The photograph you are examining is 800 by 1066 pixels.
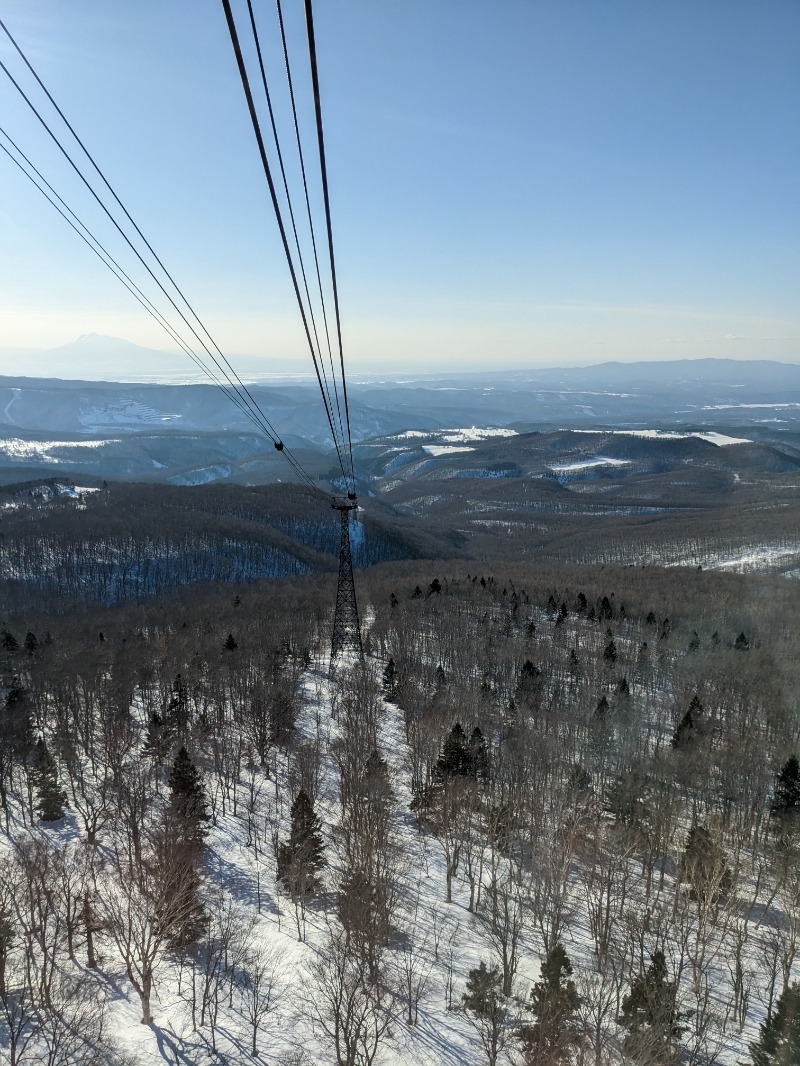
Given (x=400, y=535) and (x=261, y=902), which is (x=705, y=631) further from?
(x=400, y=535)

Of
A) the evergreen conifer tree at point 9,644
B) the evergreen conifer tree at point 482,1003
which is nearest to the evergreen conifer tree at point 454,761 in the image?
the evergreen conifer tree at point 482,1003

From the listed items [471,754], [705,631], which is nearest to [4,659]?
[471,754]

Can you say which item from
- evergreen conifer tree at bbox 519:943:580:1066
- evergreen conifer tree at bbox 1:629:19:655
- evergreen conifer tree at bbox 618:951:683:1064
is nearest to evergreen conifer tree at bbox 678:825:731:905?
evergreen conifer tree at bbox 618:951:683:1064

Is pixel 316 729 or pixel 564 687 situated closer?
pixel 316 729

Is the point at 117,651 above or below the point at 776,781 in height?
above

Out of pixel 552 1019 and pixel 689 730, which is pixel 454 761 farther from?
pixel 689 730

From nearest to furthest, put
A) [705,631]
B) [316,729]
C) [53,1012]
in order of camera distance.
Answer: [53,1012] < [316,729] < [705,631]

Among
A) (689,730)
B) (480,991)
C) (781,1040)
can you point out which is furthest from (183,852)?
(689,730)

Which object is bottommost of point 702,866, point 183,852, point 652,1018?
point 702,866

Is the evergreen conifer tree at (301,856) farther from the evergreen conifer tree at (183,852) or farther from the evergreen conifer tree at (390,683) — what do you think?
the evergreen conifer tree at (390,683)

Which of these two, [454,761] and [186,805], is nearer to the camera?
[186,805]

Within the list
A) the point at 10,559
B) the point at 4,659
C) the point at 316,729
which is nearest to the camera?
the point at 316,729
